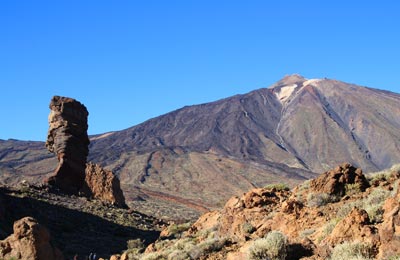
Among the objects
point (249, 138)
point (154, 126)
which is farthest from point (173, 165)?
point (154, 126)

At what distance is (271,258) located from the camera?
351 inches

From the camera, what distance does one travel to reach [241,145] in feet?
446

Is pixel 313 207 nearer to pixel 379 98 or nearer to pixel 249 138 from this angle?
pixel 249 138

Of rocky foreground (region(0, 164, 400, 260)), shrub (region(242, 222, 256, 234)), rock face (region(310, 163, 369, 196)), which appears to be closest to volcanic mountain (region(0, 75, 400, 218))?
rocky foreground (region(0, 164, 400, 260))

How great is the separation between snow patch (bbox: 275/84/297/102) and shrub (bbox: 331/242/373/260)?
174m

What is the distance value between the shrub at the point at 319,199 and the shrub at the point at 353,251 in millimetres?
5305

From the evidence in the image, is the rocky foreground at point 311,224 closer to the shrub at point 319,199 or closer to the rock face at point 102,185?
the shrub at point 319,199

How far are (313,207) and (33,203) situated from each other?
70.8ft

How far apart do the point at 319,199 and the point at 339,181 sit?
0.97 meters

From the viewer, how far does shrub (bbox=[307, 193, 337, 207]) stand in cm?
1341

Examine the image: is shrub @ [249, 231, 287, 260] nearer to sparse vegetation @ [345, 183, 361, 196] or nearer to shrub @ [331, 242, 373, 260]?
shrub @ [331, 242, 373, 260]

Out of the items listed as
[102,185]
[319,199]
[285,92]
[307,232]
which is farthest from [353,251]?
[285,92]

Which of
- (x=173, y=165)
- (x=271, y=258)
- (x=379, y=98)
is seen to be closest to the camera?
(x=271, y=258)

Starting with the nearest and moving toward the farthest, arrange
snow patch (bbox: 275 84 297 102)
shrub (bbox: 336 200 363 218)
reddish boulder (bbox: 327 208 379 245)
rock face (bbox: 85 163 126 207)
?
reddish boulder (bbox: 327 208 379 245) < shrub (bbox: 336 200 363 218) < rock face (bbox: 85 163 126 207) < snow patch (bbox: 275 84 297 102)
